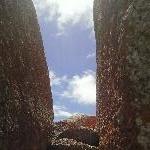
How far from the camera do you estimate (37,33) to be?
12828mm

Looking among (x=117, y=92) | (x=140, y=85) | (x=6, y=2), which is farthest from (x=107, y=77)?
(x=6, y=2)

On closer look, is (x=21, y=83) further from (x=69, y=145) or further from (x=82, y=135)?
(x=82, y=135)

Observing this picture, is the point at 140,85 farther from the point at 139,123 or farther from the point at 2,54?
the point at 2,54

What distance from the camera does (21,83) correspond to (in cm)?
962

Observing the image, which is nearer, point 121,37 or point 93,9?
point 121,37

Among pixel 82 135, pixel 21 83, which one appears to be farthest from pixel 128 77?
pixel 82 135

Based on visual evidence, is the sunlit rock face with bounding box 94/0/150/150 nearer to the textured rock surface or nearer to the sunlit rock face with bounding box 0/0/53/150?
the textured rock surface

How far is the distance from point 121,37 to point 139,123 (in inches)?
63.9

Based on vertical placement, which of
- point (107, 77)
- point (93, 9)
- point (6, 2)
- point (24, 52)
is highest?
point (93, 9)

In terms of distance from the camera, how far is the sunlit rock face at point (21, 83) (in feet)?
27.7

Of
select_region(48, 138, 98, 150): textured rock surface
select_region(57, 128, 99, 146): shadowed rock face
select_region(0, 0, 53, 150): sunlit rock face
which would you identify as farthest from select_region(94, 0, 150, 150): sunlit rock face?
select_region(57, 128, 99, 146): shadowed rock face

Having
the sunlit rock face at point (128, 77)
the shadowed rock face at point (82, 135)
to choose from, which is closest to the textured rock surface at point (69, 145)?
the shadowed rock face at point (82, 135)

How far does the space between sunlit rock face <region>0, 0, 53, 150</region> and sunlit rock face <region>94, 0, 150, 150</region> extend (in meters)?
1.64

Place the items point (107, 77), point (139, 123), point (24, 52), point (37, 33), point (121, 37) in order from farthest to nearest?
point (37, 33) < point (24, 52) < point (107, 77) < point (121, 37) < point (139, 123)
